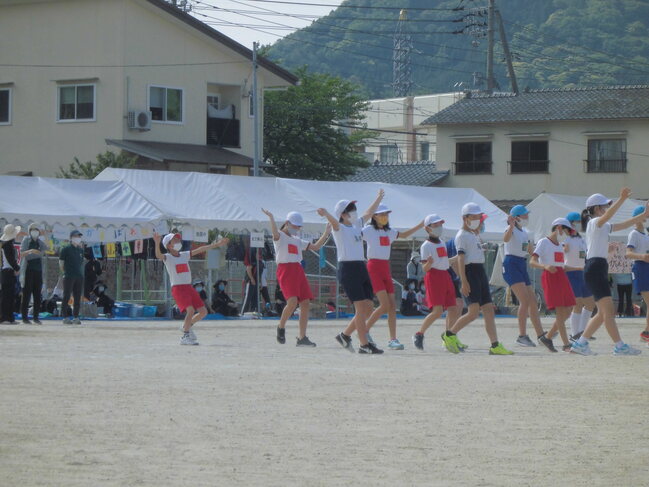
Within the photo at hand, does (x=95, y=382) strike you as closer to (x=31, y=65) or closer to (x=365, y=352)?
(x=365, y=352)

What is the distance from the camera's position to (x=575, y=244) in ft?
56.9

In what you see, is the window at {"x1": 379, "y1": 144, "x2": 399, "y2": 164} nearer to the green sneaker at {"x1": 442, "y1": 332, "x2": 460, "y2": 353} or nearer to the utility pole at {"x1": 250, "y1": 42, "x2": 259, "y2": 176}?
the utility pole at {"x1": 250, "y1": 42, "x2": 259, "y2": 176}

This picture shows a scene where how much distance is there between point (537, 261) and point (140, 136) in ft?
97.4


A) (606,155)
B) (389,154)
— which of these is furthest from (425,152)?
(606,155)

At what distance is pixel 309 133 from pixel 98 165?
1818cm

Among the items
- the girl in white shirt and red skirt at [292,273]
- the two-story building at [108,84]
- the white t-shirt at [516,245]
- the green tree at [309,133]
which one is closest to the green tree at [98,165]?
the two-story building at [108,84]

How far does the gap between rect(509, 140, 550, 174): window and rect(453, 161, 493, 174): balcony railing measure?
114cm

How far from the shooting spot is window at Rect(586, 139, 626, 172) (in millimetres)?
55688

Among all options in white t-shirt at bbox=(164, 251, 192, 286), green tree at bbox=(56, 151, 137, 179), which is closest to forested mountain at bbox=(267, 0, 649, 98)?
green tree at bbox=(56, 151, 137, 179)

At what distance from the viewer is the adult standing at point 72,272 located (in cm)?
2331

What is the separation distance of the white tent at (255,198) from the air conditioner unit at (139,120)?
14679 mm

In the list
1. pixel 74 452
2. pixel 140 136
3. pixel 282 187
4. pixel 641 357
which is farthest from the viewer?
pixel 140 136

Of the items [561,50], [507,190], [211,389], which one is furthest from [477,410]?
[561,50]

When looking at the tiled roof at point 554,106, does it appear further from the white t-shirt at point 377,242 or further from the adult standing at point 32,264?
the white t-shirt at point 377,242
